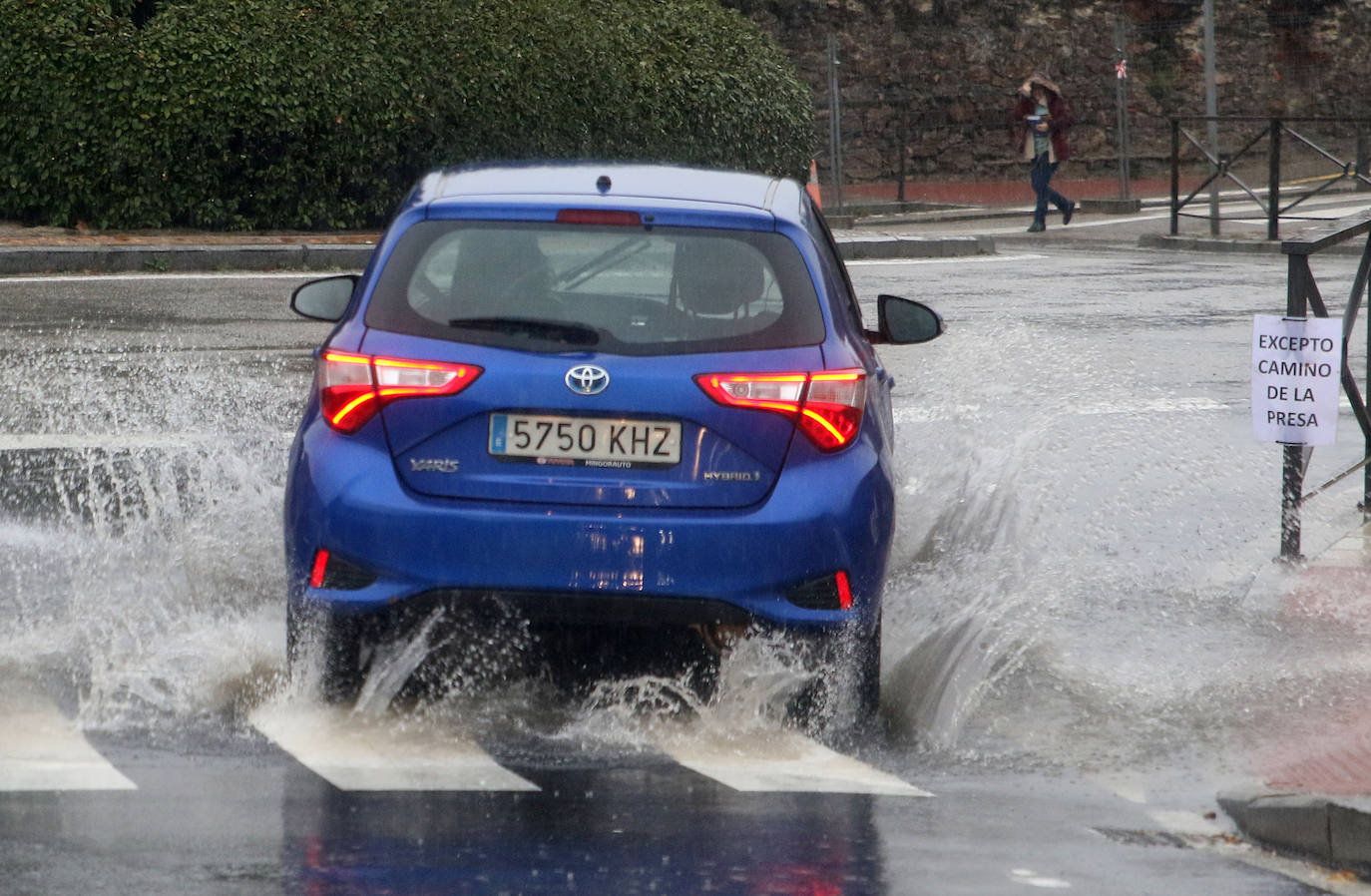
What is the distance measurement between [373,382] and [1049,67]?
30487 millimetres

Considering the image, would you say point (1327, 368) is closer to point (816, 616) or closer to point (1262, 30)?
point (816, 616)

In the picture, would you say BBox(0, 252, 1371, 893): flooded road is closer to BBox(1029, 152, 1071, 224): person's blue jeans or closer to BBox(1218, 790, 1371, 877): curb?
BBox(1218, 790, 1371, 877): curb

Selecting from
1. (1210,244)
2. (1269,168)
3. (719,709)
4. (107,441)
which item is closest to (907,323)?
(719,709)

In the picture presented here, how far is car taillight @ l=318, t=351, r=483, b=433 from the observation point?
5059 mm

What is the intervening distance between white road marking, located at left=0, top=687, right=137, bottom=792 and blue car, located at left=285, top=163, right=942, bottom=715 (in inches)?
24.4

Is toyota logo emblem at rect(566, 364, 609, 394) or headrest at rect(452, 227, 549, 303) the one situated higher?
headrest at rect(452, 227, 549, 303)

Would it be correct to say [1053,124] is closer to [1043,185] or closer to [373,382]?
[1043,185]

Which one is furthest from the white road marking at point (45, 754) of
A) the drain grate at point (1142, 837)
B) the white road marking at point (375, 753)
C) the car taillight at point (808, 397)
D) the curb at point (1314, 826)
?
the curb at point (1314, 826)

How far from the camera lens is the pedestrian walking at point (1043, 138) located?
24.9 meters

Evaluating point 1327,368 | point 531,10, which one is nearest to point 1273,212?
point 531,10

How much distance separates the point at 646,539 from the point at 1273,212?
18572mm

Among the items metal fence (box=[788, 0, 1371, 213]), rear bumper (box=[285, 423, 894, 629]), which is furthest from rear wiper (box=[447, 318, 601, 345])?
metal fence (box=[788, 0, 1371, 213])

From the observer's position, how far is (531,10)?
20.7 m

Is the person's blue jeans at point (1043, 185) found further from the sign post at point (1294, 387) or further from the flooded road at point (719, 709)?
the sign post at point (1294, 387)
